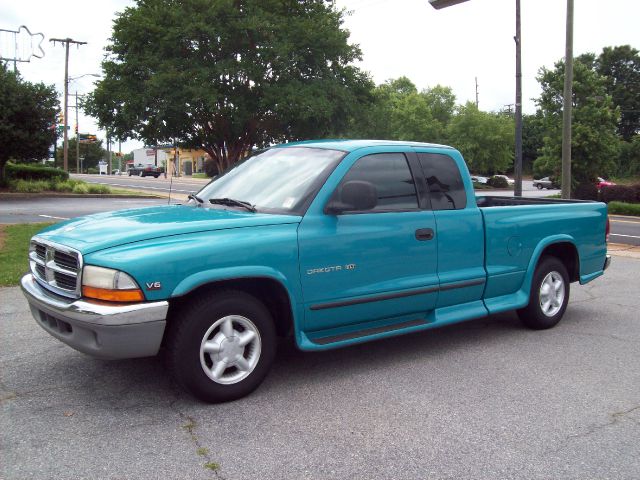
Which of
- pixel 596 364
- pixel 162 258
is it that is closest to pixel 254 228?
pixel 162 258

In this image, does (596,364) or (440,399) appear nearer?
(440,399)

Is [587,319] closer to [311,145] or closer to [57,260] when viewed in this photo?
[311,145]

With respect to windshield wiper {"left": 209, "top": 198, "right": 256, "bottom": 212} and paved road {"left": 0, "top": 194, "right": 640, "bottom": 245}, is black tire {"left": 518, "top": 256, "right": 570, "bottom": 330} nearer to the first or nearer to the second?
windshield wiper {"left": 209, "top": 198, "right": 256, "bottom": 212}

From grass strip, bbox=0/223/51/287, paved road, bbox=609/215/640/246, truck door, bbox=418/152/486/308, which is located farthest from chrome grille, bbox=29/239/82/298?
paved road, bbox=609/215/640/246

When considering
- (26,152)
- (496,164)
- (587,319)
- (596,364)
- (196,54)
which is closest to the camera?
(596,364)

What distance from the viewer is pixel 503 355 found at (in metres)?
5.24

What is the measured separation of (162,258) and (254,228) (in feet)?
2.29

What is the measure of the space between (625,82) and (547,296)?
81.3 m

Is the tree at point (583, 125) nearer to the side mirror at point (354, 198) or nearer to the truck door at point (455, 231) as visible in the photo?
the truck door at point (455, 231)

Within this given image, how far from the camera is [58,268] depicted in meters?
3.96

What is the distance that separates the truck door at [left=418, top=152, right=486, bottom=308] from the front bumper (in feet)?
8.02

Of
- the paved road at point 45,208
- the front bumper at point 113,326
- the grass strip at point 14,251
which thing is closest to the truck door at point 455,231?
the front bumper at point 113,326

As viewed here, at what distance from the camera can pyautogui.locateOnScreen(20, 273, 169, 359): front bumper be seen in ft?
11.7

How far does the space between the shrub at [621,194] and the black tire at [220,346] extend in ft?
89.1
